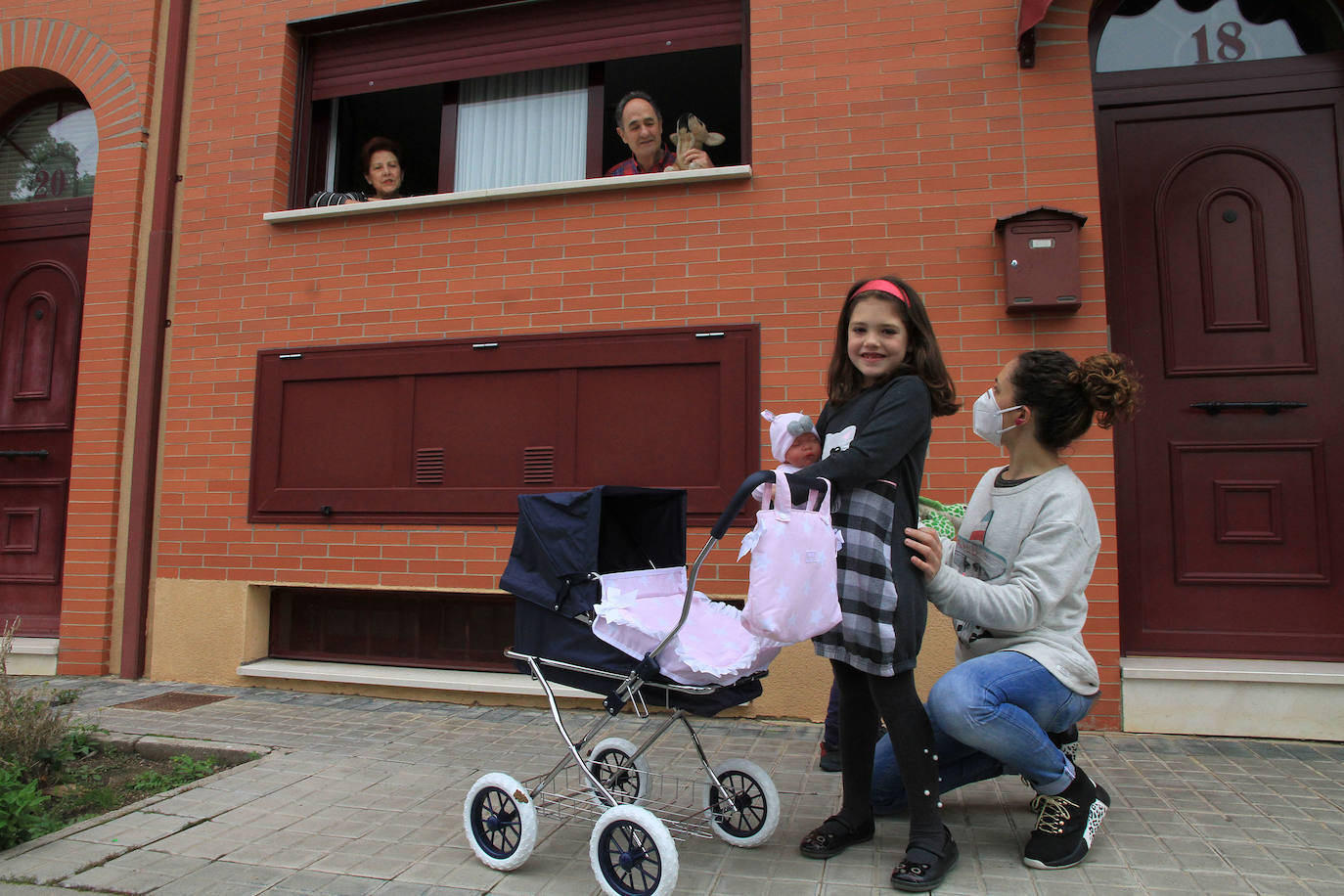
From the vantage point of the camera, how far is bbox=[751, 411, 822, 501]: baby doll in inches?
114

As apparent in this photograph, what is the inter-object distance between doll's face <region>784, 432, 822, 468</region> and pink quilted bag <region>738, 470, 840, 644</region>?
0.46 m

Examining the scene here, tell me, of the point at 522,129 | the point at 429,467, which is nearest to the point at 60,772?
the point at 429,467

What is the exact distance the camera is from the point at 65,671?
19.9 feet

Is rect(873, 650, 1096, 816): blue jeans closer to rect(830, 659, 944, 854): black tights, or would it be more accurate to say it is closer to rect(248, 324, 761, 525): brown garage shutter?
rect(830, 659, 944, 854): black tights

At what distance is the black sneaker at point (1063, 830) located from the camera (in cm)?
282

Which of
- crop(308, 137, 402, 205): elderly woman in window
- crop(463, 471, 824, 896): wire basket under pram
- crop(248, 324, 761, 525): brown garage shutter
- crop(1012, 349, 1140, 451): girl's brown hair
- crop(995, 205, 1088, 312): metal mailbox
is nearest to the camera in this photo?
crop(463, 471, 824, 896): wire basket under pram

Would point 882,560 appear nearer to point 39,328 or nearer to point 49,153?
point 39,328

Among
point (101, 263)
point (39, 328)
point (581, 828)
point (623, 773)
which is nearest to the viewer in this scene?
point (623, 773)

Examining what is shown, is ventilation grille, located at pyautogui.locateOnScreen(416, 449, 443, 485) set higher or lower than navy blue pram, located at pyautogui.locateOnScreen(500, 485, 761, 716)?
higher

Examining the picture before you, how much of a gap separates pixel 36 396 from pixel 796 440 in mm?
6565

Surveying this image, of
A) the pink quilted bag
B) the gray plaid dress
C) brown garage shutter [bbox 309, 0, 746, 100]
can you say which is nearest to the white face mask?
the gray plaid dress

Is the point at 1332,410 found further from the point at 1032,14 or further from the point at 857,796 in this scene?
the point at 857,796

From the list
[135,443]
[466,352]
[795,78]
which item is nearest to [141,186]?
[135,443]

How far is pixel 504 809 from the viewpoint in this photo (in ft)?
9.42
